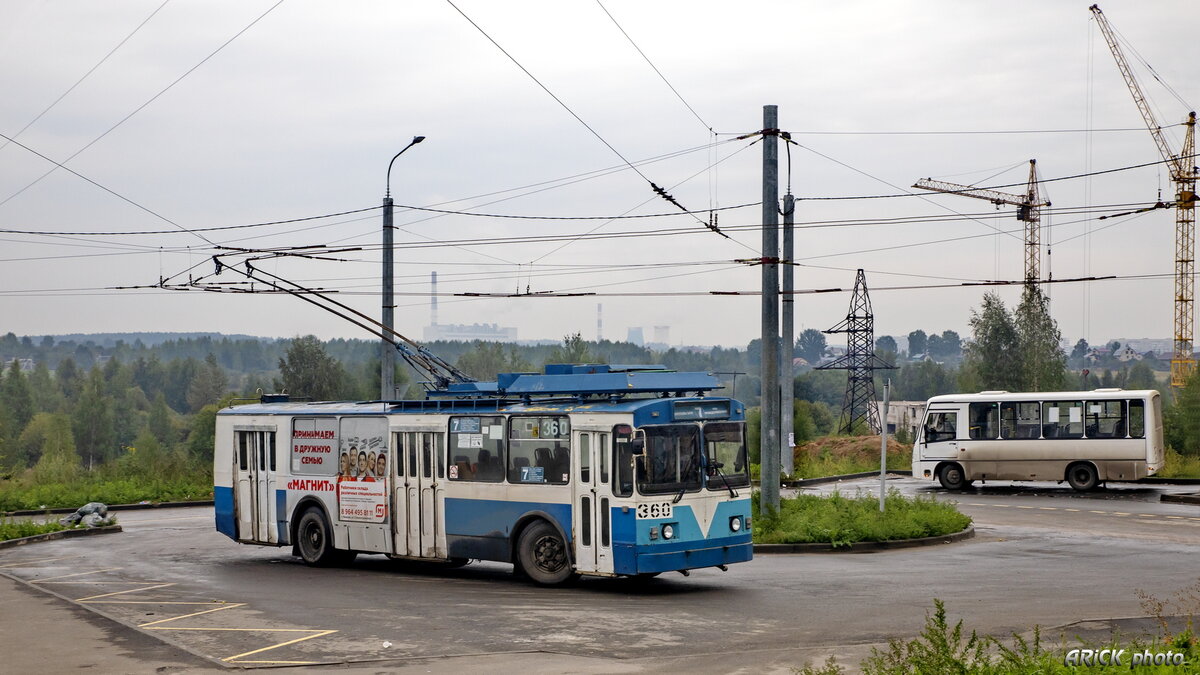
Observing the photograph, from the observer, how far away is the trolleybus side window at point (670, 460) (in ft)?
53.2

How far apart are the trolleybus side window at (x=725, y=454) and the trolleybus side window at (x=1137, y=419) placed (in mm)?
19580

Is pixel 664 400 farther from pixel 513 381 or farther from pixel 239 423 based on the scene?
pixel 239 423

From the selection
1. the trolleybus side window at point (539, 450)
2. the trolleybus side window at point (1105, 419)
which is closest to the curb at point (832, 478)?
the trolleybus side window at point (1105, 419)

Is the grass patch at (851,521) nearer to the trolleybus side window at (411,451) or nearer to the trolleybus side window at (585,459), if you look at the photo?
the trolleybus side window at (585,459)

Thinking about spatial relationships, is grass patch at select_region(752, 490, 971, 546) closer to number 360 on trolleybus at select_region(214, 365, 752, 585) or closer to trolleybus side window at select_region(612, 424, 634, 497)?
number 360 on trolleybus at select_region(214, 365, 752, 585)

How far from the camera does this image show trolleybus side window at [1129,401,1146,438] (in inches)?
1280

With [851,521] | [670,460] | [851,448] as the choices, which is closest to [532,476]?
[670,460]

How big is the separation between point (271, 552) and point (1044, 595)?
50.6 feet

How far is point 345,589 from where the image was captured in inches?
699

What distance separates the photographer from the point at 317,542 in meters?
21.3

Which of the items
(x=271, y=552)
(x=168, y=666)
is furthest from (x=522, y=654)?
(x=271, y=552)

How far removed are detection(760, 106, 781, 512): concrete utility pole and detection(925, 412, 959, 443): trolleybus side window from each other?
49.0 feet

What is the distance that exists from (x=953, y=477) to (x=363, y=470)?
2172 cm

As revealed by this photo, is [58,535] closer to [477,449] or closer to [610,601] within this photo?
[477,449]
